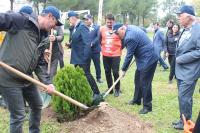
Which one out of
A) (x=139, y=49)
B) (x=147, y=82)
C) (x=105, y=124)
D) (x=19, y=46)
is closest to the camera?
(x=19, y=46)

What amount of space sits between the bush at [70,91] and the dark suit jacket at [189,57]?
5.23 ft

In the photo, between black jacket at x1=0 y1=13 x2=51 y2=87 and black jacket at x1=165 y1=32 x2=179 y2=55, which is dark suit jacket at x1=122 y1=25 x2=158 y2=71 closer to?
black jacket at x1=0 y1=13 x2=51 y2=87

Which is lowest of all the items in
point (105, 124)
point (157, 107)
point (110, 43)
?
point (157, 107)

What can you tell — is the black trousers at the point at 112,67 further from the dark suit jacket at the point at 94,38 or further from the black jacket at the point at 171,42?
the black jacket at the point at 171,42

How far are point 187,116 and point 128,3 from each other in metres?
56.5

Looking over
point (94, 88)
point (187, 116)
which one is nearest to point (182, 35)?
point (187, 116)

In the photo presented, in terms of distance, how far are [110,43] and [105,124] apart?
368 centimetres

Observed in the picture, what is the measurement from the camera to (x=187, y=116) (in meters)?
6.23

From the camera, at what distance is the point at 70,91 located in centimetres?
646

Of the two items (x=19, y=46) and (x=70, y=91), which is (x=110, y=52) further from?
(x=19, y=46)

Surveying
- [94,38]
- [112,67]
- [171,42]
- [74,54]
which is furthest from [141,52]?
[171,42]

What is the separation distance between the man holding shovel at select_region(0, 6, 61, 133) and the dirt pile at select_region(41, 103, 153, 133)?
1249 mm

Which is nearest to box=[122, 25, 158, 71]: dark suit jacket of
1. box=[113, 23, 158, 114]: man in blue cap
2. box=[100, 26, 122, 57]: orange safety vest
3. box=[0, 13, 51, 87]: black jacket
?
box=[113, 23, 158, 114]: man in blue cap

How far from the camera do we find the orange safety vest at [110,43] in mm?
9203
